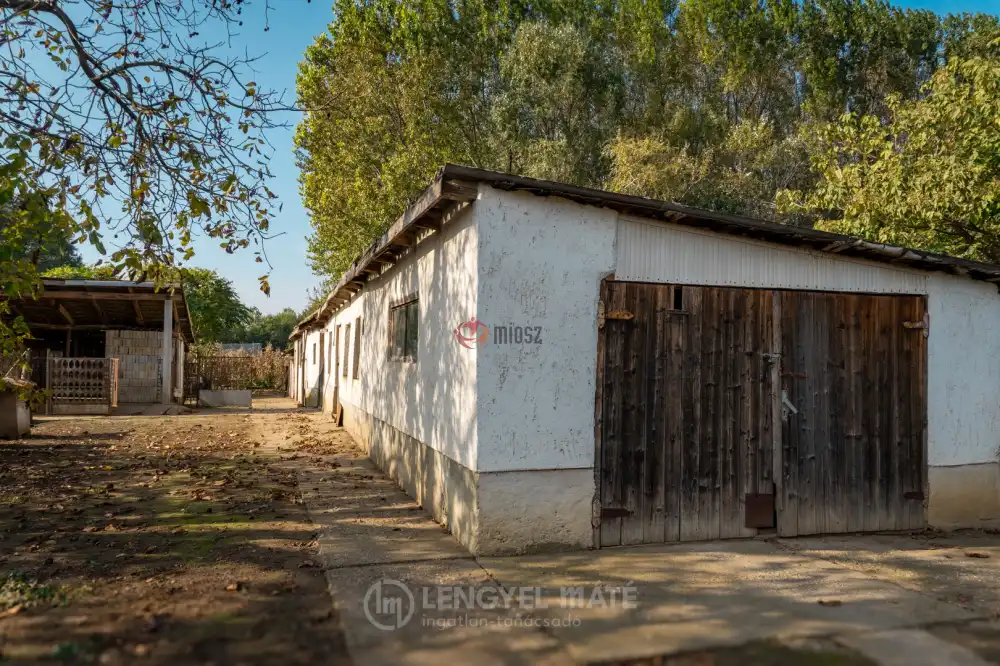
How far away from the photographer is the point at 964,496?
707cm

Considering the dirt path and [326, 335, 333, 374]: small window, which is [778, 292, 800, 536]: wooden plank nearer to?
the dirt path

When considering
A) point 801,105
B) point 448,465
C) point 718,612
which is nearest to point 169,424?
point 448,465

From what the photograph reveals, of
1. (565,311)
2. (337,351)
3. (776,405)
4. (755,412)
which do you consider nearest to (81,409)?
(337,351)

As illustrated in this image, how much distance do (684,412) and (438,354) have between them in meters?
2.43

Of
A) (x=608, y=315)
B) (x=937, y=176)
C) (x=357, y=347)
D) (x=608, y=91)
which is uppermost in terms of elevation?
(x=608, y=91)

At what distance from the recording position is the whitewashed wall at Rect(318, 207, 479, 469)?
605cm

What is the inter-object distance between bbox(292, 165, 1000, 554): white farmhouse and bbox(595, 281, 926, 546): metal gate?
0.02 meters

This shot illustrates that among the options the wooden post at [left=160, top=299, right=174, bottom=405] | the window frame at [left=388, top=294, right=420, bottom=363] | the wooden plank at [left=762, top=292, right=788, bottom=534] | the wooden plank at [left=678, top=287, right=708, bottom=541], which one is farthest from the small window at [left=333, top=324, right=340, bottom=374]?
the wooden plank at [left=762, top=292, right=788, bottom=534]

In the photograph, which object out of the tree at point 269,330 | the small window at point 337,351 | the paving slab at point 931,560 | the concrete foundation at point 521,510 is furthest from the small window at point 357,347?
the tree at point 269,330

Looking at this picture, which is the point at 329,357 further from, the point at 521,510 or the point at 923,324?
the point at 923,324

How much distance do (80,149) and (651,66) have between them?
27546 millimetres

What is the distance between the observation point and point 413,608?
4621 millimetres

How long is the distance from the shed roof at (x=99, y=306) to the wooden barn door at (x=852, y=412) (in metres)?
14.5

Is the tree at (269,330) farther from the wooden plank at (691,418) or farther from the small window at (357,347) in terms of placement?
the wooden plank at (691,418)
